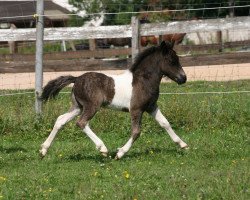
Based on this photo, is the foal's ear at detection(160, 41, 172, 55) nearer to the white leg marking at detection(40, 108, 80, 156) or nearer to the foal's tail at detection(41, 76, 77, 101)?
the foal's tail at detection(41, 76, 77, 101)

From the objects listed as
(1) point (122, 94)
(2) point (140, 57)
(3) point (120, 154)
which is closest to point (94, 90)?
(1) point (122, 94)

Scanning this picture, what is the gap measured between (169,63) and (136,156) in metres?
1.46

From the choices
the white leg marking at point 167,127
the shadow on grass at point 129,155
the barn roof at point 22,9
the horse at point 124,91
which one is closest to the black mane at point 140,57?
the horse at point 124,91

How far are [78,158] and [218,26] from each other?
15.8 ft

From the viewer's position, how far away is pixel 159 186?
27.2ft

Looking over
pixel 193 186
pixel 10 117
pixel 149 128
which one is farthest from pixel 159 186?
pixel 10 117

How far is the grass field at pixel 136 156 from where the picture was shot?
8.12 m

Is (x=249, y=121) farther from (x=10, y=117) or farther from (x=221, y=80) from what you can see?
(x=221, y=80)

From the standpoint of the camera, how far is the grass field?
8.12m

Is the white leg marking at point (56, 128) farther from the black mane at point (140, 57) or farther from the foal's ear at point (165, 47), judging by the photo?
the foal's ear at point (165, 47)

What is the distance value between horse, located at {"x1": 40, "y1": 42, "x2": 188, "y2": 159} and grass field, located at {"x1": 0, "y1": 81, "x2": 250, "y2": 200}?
0.42 m

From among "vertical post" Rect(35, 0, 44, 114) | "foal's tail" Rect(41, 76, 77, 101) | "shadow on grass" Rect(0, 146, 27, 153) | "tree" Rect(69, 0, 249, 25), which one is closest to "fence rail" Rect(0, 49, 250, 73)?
"vertical post" Rect(35, 0, 44, 114)

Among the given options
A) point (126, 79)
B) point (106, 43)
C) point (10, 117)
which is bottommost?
point (106, 43)

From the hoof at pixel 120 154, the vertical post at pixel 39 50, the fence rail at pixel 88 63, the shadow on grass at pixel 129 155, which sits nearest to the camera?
the hoof at pixel 120 154
